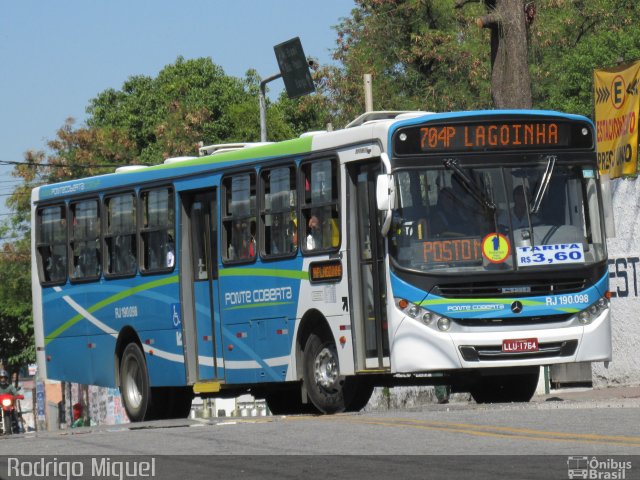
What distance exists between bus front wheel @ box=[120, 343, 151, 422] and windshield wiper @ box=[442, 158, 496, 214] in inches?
253

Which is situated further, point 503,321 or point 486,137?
point 486,137

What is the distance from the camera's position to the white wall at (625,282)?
20297mm

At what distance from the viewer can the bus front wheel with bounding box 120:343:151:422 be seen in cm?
2108

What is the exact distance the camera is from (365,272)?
55.8 ft

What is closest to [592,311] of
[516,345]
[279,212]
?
[516,345]

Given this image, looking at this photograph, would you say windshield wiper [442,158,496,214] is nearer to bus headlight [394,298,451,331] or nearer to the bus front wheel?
bus headlight [394,298,451,331]

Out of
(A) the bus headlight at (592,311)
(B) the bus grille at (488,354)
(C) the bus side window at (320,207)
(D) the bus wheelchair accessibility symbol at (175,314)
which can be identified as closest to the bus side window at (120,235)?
(D) the bus wheelchair accessibility symbol at (175,314)

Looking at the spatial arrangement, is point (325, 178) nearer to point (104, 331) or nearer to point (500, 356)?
point (500, 356)

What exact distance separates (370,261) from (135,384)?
583 cm

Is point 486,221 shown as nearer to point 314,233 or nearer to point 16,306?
point 314,233

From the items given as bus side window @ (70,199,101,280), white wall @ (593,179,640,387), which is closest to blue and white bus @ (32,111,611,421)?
bus side window @ (70,199,101,280)

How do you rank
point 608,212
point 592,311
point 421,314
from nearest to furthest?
point 421,314 < point 592,311 < point 608,212
